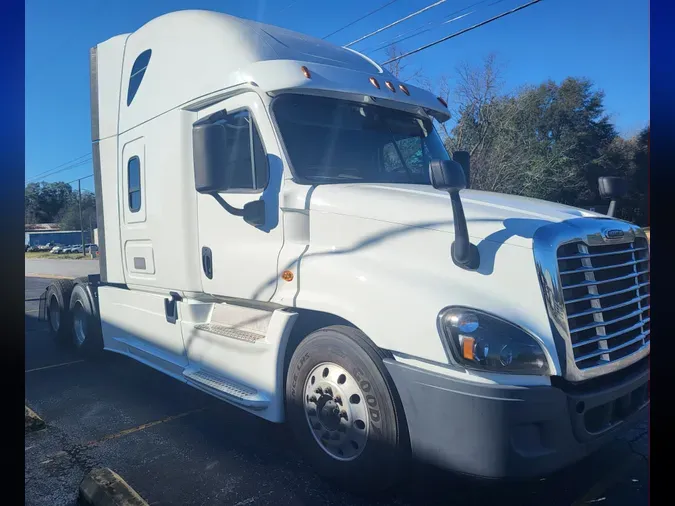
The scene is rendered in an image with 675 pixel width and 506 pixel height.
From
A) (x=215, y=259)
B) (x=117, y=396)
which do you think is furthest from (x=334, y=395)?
(x=117, y=396)

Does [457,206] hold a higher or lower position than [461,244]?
higher

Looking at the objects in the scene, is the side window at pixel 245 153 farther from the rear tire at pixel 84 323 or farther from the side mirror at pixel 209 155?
the rear tire at pixel 84 323

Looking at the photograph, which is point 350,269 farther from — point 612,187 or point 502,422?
point 612,187

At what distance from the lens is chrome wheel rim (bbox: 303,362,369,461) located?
2.95 metres

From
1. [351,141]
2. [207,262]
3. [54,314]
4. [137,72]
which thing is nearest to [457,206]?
[351,141]

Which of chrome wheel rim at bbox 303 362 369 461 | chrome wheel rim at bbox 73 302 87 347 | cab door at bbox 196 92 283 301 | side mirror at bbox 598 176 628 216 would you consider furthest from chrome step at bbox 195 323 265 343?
chrome wheel rim at bbox 73 302 87 347

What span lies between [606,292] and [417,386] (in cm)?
113

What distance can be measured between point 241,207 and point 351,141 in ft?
3.09

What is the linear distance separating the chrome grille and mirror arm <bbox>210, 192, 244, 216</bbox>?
6.99 ft

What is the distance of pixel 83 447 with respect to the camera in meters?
3.68

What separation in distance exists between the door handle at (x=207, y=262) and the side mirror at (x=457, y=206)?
2.13 metres

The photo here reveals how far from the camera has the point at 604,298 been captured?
108 inches

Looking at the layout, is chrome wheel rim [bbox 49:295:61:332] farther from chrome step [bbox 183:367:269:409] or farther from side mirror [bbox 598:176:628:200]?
side mirror [bbox 598:176:628:200]
